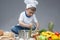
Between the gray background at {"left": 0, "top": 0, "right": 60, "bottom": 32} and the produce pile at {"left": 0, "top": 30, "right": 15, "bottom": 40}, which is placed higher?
the gray background at {"left": 0, "top": 0, "right": 60, "bottom": 32}

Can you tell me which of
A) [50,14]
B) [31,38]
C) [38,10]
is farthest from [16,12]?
[31,38]

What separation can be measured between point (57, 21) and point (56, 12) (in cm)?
13

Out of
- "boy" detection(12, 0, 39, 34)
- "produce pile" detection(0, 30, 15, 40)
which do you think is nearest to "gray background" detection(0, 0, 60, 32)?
"boy" detection(12, 0, 39, 34)

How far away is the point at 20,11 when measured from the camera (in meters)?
2.52

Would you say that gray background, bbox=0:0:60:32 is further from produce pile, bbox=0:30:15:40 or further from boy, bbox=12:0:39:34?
produce pile, bbox=0:30:15:40

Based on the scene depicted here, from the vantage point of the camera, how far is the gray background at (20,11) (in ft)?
8.23

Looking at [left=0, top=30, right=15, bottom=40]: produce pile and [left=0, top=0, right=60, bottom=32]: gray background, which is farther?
[left=0, top=0, right=60, bottom=32]: gray background

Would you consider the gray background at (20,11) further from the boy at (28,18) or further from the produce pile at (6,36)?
the produce pile at (6,36)

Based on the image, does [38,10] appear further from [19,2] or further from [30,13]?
[30,13]

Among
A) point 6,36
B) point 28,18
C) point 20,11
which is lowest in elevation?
point 6,36

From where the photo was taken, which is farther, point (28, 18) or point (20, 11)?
point (20, 11)

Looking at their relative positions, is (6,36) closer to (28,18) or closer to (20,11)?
(28,18)

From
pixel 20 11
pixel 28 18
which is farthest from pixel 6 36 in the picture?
pixel 20 11

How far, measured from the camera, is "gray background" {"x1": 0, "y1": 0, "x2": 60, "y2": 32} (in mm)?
2508
